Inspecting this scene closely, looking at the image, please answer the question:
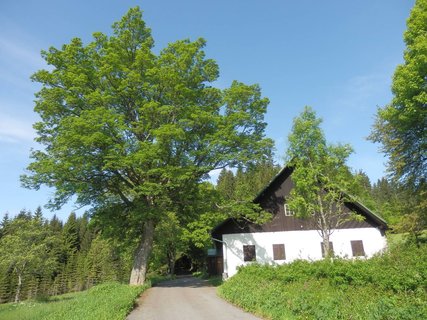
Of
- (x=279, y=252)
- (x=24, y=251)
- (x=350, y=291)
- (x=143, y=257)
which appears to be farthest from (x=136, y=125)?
(x=24, y=251)

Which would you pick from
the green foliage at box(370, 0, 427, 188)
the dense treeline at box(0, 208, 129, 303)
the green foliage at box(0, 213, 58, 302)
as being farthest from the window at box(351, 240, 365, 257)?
the green foliage at box(0, 213, 58, 302)

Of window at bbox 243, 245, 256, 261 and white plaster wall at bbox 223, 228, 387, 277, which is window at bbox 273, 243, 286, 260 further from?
Result: window at bbox 243, 245, 256, 261

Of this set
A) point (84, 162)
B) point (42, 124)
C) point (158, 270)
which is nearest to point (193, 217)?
point (84, 162)

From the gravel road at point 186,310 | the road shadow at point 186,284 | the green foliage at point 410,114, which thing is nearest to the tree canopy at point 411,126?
the green foliage at point 410,114

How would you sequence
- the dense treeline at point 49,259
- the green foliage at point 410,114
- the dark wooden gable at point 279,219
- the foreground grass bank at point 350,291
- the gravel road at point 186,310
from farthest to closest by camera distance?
the dense treeline at point 49,259, the dark wooden gable at point 279,219, the green foliage at point 410,114, the gravel road at point 186,310, the foreground grass bank at point 350,291

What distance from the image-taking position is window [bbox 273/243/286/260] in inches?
1030

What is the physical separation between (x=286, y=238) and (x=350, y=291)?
53.8 ft

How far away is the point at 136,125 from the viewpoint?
2383 cm

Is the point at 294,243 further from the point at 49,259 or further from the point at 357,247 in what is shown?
the point at 49,259

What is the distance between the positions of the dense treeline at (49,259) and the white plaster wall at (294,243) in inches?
404

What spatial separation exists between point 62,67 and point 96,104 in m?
4.23

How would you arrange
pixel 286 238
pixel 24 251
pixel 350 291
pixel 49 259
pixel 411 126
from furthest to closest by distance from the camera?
1. pixel 49 259
2. pixel 24 251
3. pixel 286 238
4. pixel 411 126
5. pixel 350 291

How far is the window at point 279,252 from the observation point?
26156mm

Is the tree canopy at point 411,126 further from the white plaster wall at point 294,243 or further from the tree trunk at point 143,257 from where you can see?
the tree trunk at point 143,257
